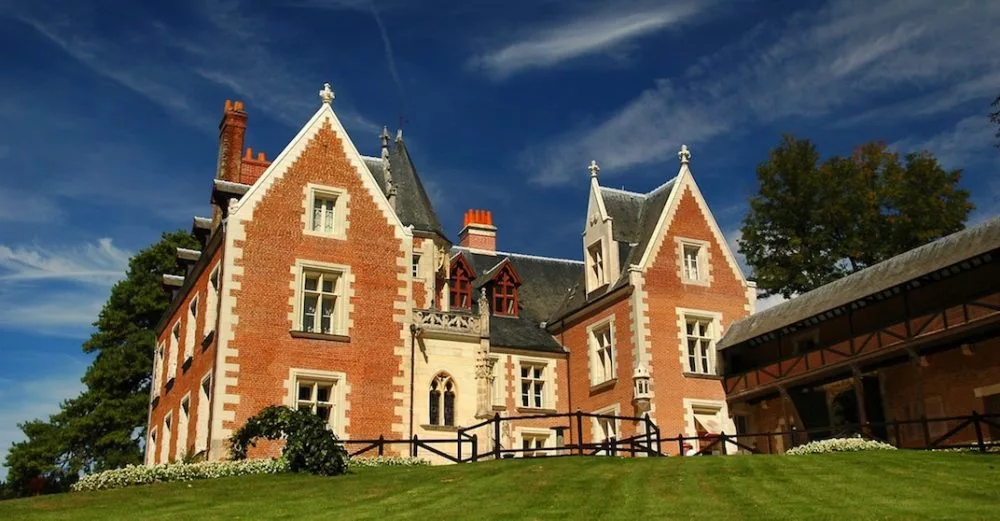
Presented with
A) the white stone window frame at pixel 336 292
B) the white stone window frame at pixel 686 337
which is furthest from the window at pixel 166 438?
the white stone window frame at pixel 686 337

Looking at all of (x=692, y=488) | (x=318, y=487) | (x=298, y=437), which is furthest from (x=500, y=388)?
(x=692, y=488)

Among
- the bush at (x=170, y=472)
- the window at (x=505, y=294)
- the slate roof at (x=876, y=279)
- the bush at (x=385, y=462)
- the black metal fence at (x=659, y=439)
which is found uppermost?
the window at (x=505, y=294)

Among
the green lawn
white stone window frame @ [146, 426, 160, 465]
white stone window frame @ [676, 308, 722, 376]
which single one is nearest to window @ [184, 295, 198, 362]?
white stone window frame @ [146, 426, 160, 465]

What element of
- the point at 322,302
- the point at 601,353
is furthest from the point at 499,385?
the point at 322,302

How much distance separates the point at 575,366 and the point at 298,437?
16.0 meters

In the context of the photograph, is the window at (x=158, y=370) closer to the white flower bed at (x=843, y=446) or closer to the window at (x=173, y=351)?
the window at (x=173, y=351)

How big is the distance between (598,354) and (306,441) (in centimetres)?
1541

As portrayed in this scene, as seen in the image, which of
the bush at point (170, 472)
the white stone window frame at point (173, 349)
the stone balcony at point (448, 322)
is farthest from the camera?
the white stone window frame at point (173, 349)

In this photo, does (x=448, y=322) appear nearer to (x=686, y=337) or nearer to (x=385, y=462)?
(x=385, y=462)

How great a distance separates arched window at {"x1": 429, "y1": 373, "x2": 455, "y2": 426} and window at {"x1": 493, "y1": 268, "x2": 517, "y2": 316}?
8.46 m

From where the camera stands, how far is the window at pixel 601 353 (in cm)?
3269

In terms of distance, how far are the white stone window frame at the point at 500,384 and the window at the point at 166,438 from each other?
10.5 metres

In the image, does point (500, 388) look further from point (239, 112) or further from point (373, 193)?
point (239, 112)

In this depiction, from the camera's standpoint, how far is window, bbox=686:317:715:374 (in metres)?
32.0
